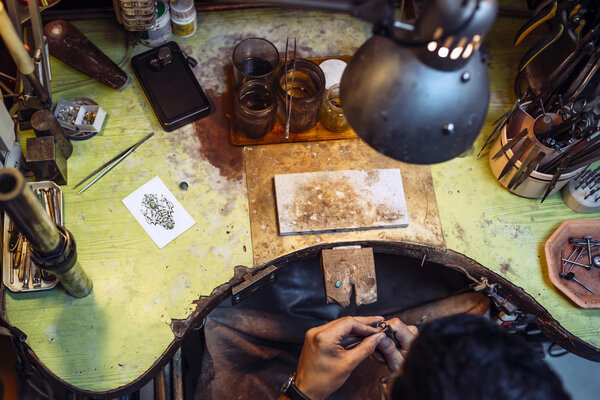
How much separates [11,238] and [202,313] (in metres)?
0.61

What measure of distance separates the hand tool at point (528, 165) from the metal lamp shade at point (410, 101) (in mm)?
671

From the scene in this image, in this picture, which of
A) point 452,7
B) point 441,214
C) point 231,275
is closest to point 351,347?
point 231,275

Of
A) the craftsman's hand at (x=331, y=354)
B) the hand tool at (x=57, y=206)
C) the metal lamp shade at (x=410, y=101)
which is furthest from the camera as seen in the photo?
the hand tool at (x=57, y=206)

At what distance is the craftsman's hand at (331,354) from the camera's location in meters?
1.41

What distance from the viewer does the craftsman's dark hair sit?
93 centimetres

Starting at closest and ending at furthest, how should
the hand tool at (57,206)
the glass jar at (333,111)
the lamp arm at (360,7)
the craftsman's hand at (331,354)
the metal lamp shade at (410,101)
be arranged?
the lamp arm at (360,7), the metal lamp shade at (410,101), the craftsman's hand at (331,354), the hand tool at (57,206), the glass jar at (333,111)

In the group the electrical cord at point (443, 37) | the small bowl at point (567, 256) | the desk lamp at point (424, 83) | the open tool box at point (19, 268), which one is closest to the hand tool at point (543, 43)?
the small bowl at point (567, 256)

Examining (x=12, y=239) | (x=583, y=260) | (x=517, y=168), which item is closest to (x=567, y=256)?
(x=583, y=260)

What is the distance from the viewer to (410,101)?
0.89m

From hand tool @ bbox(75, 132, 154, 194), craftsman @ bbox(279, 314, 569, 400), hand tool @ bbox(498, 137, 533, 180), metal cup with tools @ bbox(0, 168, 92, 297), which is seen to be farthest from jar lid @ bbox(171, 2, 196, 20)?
craftsman @ bbox(279, 314, 569, 400)

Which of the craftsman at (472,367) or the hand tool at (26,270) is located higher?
the craftsman at (472,367)

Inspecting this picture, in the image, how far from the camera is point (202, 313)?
1.51 m

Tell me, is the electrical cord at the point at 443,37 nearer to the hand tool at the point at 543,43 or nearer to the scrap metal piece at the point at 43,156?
the hand tool at the point at 543,43

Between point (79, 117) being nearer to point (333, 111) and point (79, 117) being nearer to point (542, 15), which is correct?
point (333, 111)
